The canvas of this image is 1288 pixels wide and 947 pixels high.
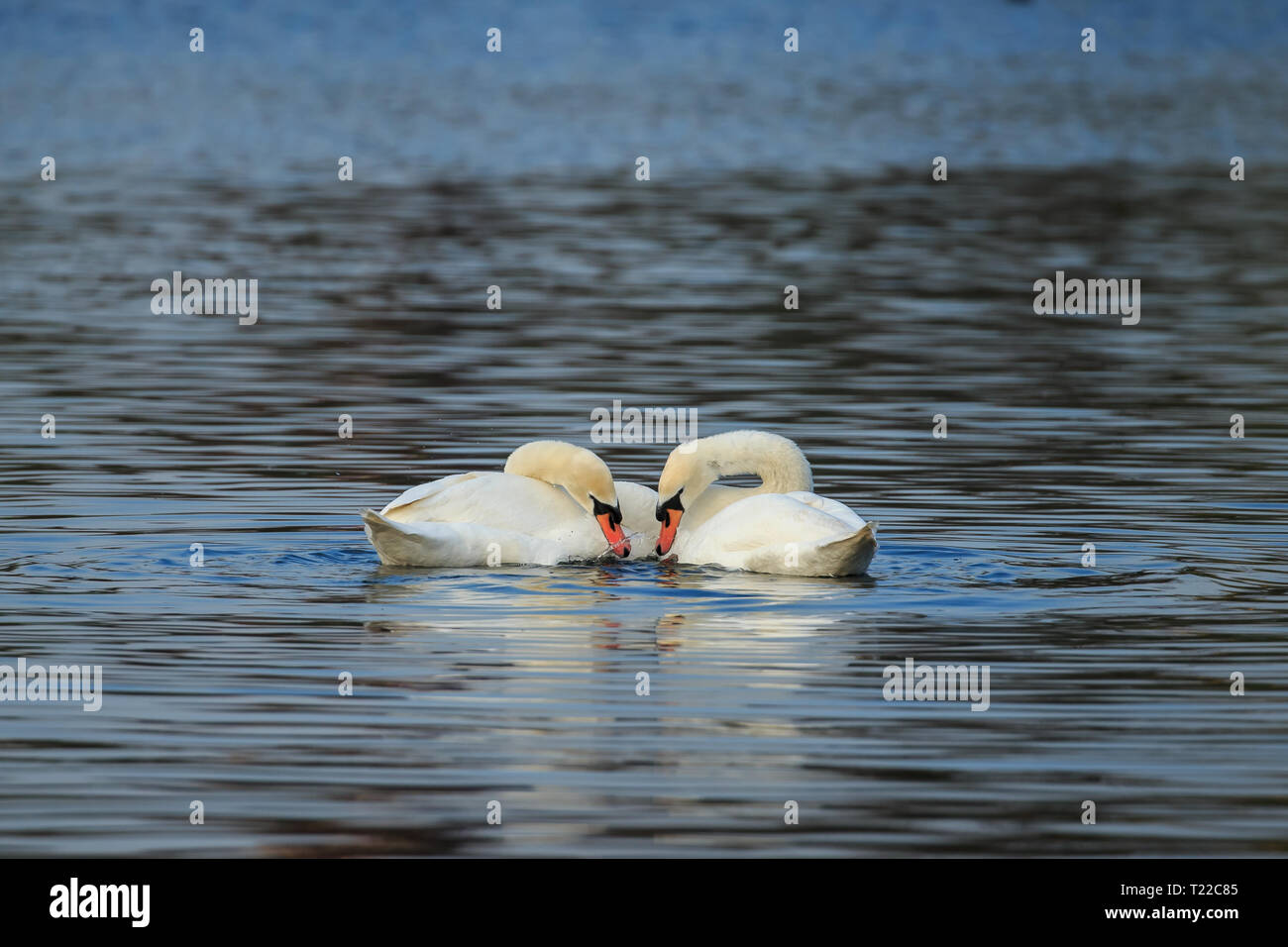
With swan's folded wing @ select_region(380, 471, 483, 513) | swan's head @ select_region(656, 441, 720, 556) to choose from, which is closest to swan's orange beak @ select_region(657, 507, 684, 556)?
swan's head @ select_region(656, 441, 720, 556)

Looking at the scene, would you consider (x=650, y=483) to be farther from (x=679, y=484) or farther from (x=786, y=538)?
(x=786, y=538)

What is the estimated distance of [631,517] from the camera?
1520 centimetres

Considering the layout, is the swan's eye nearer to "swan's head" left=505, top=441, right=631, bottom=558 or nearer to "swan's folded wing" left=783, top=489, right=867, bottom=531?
"swan's head" left=505, top=441, right=631, bottom=558

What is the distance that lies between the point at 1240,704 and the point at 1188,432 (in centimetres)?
918

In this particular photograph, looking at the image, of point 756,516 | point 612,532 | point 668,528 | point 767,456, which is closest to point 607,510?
point 612,532

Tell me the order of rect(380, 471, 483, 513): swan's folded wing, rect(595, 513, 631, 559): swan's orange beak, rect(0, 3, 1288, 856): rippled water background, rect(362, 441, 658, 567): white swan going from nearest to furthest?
1. rect(0, 3, 1288, 856): rippled water background
2. rect(362, 441, 658, 567): white swan
3. rect(380, 471, 483, 513): swan's folded wing
4. rect(595, 513, 631, 559): swan's orange beak

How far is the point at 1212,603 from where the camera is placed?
13141 millimetres

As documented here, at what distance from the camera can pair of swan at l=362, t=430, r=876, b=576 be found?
13.9m

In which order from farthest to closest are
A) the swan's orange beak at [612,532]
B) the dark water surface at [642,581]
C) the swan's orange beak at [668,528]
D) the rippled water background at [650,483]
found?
1. the swan's orange beak at [668,528]
2. the swan's orange beak at [612,532]
3. the rippled water background at [650,483]
4. the dark water surface at [642,581]

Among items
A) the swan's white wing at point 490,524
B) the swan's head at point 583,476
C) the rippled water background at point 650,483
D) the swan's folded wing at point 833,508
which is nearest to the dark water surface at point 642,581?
the rippled water background at point 650,483

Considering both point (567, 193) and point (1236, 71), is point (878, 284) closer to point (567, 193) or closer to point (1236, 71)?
point (567, 193)

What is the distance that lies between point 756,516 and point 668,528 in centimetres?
79

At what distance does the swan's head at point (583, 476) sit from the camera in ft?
47.9

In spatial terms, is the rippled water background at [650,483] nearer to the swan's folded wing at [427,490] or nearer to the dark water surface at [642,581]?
the dark water surface at [642,581]
